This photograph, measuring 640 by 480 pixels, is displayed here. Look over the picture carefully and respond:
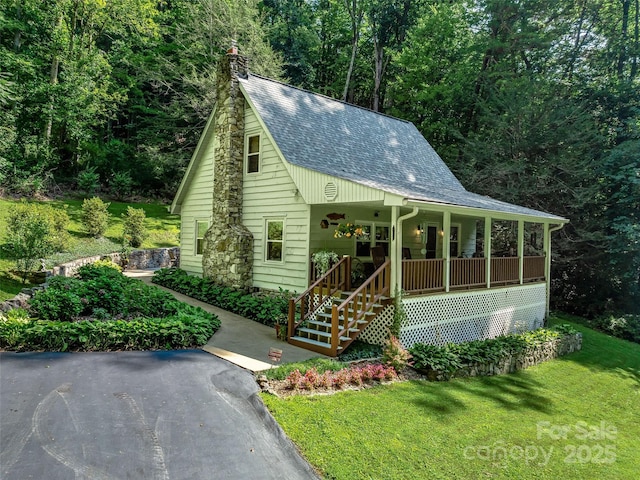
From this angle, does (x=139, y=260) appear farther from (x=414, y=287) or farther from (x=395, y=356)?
(x=395, y=356)

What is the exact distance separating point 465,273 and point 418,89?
2066cm

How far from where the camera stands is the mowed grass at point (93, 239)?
11828mm

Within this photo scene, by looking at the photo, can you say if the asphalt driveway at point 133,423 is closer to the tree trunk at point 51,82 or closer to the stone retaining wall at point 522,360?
the stone retaining wall at point 522,360

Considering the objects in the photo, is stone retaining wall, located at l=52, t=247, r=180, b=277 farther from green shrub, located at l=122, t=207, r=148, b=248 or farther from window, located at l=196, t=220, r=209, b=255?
window, located at l=196, t=220, r=209, b=255

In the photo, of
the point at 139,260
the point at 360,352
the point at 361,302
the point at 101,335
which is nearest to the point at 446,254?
the point at 361,302

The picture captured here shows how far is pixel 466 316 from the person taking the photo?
35.8 ft

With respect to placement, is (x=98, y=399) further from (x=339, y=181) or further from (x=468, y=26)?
(x=468, y=26)

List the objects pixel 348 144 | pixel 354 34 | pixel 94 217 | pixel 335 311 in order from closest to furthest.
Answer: pixel 335 311 < pixel 348 144 < pixel 94 217 < pixel 354 34

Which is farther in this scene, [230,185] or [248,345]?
[230,185]

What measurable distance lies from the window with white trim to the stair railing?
171 inches

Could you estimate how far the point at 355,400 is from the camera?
21.0 feet

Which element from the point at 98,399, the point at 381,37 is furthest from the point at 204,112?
the point at 98,399

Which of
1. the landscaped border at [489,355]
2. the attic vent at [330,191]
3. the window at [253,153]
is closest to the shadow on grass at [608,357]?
the landscaped border at [489,355]

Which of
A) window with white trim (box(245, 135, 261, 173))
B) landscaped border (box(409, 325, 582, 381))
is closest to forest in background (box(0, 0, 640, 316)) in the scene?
landscaped border (box(409, 325, 582, 381))
